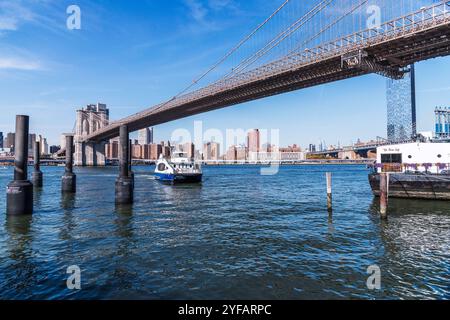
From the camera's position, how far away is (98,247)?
36.9 ft

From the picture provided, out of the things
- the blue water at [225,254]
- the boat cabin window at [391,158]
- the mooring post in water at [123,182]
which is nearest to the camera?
the blue water at [225,254]

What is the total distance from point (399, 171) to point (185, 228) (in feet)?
67.5

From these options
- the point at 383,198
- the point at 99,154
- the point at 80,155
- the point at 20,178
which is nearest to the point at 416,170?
the point at 383,198

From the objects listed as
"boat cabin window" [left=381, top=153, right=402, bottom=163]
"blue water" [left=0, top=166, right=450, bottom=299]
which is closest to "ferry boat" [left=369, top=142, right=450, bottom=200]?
"boat cabin window" [left=381, top=153, right=402, bottom=163]

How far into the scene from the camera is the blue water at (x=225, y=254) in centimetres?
766

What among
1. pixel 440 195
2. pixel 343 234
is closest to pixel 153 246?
pixel 343 234

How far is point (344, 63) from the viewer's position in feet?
126

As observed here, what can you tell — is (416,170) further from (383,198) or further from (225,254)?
(225,254)

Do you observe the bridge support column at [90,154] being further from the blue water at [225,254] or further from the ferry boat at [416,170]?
the ferry boat at [416,170]

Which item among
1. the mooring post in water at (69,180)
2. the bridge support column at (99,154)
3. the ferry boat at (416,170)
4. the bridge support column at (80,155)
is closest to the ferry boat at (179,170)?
the mooring post in water at (69,180)

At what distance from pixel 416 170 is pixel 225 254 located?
21.4 meters

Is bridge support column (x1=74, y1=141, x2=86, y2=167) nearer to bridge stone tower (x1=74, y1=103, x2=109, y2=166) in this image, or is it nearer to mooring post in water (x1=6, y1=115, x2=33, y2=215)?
bridge stone tower (x1=74, y1=103, x2=109, y2=166)

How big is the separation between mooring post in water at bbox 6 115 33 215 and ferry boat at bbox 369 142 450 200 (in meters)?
24.9

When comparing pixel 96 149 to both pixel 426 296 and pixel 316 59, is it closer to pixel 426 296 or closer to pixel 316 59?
pixel 316 59
